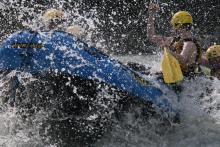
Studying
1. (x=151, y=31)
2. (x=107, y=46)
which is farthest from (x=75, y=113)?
(x=107, y=46)

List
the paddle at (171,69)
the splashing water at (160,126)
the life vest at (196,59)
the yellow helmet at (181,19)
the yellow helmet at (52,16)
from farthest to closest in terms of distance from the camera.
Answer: the yellow helmet at (52,16) < the yellow helmet at (181,19) < the life vest at (196,59) < the paddle at (171,69) < the splashing water at (160,126)

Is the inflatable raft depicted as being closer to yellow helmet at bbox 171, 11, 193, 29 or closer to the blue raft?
the blue raft

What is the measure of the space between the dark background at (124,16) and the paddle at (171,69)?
1160 centimetres

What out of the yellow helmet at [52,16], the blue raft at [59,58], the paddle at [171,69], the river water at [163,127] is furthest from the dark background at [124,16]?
the blue raft at [59,58]

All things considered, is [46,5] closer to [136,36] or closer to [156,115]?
[136,36]

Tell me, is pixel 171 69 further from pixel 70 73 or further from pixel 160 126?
pixel 70 73

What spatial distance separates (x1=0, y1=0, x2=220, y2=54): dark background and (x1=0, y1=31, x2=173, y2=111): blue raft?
1191 centimetres

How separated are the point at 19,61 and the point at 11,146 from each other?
902mm

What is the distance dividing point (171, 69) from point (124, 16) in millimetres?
13078

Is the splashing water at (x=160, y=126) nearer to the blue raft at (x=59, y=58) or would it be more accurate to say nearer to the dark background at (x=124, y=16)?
the blue raft at (x=59, y=58)

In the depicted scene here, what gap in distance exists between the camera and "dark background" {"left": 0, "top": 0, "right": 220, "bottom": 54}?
17141 millimetres

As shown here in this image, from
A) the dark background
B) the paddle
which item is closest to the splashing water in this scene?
the paddle

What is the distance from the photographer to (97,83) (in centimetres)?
479

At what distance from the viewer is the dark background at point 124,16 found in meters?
17.1
